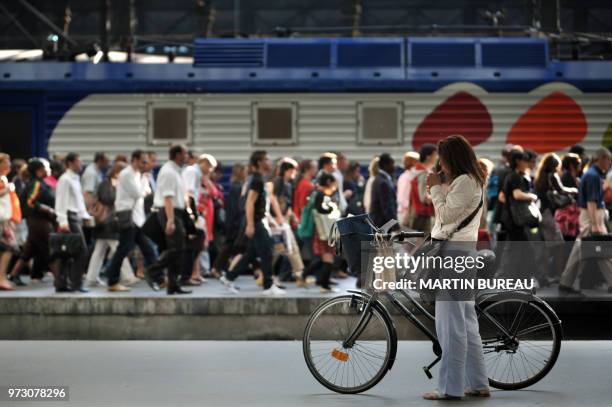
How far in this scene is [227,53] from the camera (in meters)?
17.5

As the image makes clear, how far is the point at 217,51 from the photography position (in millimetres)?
17578

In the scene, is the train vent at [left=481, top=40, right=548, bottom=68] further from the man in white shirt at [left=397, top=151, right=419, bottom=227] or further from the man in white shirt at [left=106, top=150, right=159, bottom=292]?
the man in white shirt at [left=106, top=150, right=159, bottom=292]

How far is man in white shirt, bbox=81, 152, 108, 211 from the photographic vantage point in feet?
51.1

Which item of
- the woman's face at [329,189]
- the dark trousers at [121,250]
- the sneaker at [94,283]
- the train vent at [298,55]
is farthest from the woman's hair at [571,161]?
the sneaker at [94,283]

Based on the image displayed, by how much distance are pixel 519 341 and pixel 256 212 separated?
5819 mm

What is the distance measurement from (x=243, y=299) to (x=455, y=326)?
5130 mm

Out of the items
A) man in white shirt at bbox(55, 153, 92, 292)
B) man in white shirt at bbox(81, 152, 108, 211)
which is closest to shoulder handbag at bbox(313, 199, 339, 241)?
man in white shirt at bbox(55, 153, 92, 292)

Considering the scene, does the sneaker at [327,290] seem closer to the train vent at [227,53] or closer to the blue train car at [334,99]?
the blue train car at [334,99]

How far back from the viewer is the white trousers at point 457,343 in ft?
24.5

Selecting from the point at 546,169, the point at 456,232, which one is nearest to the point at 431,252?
the point at 456,232

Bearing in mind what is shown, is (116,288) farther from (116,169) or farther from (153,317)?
(116,169)

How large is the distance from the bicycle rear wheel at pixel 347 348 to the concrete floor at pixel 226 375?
12 centimetres

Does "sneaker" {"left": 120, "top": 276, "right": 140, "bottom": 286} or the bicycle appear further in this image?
"sneaker" {"left": 120, "top": 276, "right": 140, "bottom": 286}

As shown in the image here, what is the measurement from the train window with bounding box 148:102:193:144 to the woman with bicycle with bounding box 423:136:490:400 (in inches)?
398
